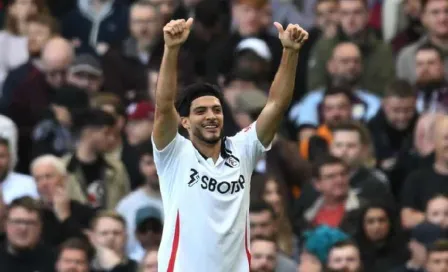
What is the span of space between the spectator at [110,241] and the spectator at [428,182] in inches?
93.3

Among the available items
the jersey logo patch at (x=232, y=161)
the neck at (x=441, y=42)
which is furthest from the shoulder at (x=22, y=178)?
the jersey logo patch at (x=232, y=161)

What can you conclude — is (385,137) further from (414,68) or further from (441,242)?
(441,242)

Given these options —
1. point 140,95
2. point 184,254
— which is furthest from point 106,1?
point 184,254

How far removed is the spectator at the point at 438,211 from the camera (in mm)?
14000

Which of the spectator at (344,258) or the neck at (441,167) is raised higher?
the neck at (441,167)

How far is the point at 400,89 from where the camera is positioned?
620 inches

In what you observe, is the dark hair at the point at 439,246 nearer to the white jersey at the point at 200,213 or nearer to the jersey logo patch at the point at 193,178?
the white jersey at the point at 200,213

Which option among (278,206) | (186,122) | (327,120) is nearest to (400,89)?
(327,120)

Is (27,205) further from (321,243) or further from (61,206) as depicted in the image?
(321,243)

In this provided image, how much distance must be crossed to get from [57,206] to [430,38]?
440 centimetres

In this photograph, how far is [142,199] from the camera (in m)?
14.8

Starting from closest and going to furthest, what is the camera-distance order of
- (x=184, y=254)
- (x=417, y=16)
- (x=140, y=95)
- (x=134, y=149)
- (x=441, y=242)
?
1. (x=184, y=254)
2. (x=441, y=242)
3. (x=134, y=149)
4. (x=140, y=95)
5. (x=417, y=16)

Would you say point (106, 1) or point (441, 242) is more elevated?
point (106, 1)

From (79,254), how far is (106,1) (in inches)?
216
